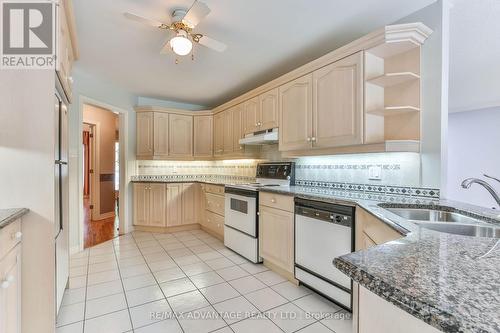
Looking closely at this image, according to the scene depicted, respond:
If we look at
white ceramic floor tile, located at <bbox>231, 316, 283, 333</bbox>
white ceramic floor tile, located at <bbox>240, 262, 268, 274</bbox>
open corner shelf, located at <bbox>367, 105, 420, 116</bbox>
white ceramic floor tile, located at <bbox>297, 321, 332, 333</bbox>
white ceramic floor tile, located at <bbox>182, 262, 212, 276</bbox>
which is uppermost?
open corner shelf, located at <bbox>367, 105, 420, 116</bbox>

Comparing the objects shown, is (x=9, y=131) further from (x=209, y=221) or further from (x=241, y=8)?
(x=209, y=221)

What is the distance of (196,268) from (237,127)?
220 cm

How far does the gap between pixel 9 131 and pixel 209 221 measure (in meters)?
2.92

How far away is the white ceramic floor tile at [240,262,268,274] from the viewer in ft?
9.01

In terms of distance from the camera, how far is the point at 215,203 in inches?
154

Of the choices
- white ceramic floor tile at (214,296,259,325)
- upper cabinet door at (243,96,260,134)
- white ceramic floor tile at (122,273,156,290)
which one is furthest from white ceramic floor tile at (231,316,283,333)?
upper cabinet door at (243,96,260,134)

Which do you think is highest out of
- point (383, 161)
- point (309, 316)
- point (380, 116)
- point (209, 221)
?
point (380, 116)

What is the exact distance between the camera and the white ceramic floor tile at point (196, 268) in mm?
2699

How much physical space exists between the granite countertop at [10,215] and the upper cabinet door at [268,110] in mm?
2554

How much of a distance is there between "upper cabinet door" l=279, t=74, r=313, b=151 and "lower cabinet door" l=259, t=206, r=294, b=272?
0.80 metres

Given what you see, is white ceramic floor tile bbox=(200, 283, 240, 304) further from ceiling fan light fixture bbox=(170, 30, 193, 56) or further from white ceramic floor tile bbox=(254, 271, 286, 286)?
ceiling fan light fixture bbox=(170, 30, 193, 56)

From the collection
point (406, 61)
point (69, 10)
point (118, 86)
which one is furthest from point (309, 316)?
point (118, 86)

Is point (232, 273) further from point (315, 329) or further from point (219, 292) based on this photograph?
point (315, 329)

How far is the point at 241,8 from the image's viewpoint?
81.4 inches
